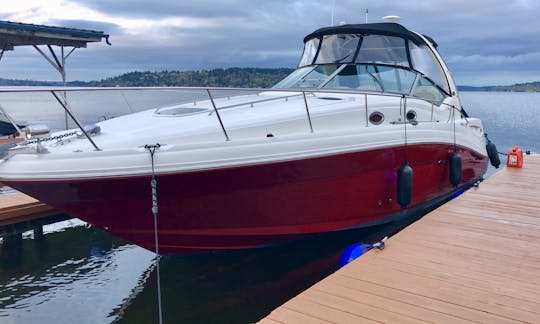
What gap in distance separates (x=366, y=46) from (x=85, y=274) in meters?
5.00

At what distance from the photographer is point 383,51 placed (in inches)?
266

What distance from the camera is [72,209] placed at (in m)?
4.37

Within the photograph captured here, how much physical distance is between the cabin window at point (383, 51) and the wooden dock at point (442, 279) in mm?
2412

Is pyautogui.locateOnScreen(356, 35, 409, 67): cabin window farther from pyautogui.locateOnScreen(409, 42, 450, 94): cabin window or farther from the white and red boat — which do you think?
pyautogui.locateOnScreen(409, 42, 450, 94): cabin window

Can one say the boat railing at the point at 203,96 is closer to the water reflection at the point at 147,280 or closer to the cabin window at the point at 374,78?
the cabin window at the point at 374,78

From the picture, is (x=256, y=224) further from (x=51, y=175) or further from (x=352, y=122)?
(x=51, y=175)

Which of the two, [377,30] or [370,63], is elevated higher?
[377,30]

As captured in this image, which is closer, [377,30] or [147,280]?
[147,280]

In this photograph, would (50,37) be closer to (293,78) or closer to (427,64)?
(293,78)

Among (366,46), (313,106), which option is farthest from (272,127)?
(366,46)

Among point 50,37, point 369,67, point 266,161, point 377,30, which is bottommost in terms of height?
point 266,161

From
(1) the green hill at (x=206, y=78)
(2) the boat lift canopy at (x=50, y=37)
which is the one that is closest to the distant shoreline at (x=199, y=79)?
(1) the green hill at (x=206, y=78)

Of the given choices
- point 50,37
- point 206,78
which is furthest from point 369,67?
point 50,37

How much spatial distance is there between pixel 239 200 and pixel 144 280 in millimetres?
2006
